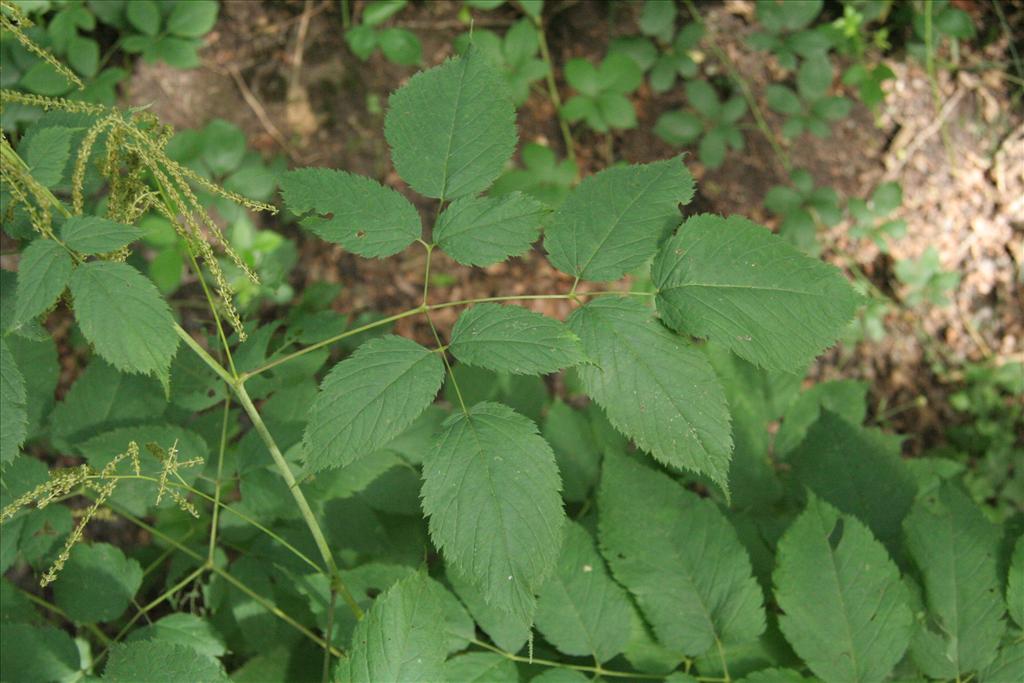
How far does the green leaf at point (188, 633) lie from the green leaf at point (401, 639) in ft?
1.55

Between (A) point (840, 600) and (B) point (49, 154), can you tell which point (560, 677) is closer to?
(A) point (840, 600)

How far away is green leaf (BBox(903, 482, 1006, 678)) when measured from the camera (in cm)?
133

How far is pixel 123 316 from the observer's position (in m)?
1.07

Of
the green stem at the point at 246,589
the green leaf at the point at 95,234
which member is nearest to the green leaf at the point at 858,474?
the green stem at the point at 246,589

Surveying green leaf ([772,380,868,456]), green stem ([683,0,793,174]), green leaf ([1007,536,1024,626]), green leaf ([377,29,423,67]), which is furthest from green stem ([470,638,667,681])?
green stem ([683,0,793,174])

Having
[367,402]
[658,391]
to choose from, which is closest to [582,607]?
[658,391]

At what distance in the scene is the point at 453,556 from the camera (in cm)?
106

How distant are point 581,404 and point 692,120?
1116 mm

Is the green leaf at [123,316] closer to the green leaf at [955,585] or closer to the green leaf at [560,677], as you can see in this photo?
the green leaf at [560,677]

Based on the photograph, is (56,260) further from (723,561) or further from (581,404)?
(581,404)

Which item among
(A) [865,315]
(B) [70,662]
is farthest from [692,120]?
(B) [70,662]

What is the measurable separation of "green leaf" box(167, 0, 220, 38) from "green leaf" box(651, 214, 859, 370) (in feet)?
6.36

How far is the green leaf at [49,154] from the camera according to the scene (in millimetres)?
1166

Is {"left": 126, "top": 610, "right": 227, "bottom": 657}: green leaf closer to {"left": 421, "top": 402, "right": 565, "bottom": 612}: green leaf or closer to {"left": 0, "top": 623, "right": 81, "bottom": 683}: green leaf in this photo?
{"left": 0, "top": 623, "right": 81, "bottom": 683}: green leaf
